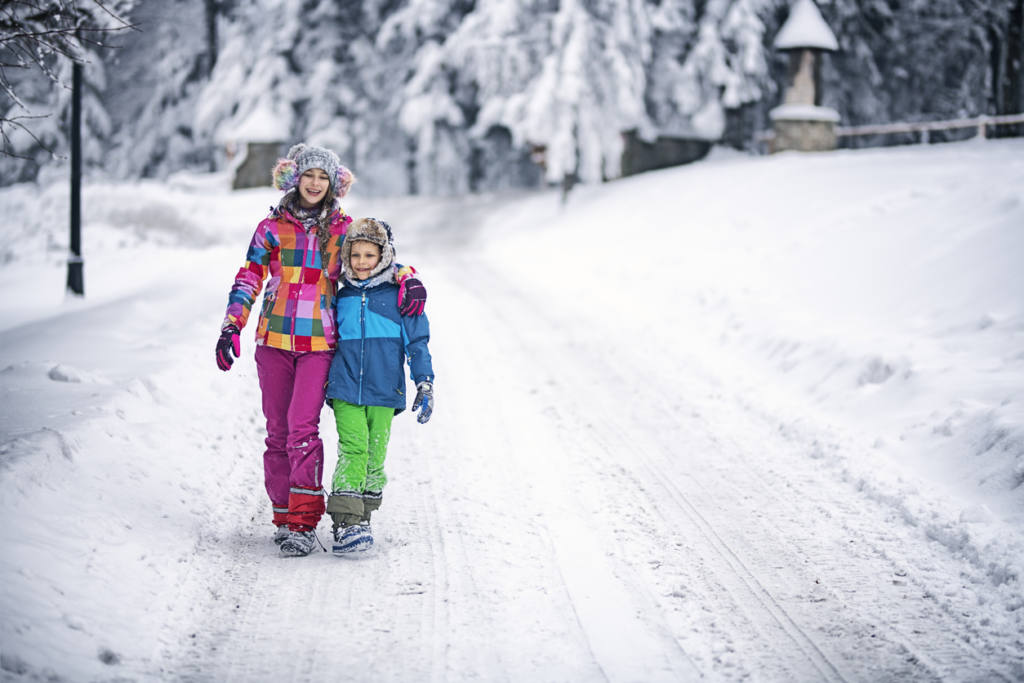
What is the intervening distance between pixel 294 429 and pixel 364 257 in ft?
3.21

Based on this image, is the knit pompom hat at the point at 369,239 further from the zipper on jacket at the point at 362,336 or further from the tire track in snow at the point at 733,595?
the tire track in snow at the point at 733,595

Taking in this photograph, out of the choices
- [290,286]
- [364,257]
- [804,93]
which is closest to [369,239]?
[364,257]

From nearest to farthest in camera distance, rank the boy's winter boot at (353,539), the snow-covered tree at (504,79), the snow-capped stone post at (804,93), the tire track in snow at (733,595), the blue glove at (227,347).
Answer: the tire track in snow at (733,595) → the blue glove at (227,347) → the boy's winter boot at (353,539) → the snow-capped stone post at (804,93) → the snow-covered tree at (504,79)

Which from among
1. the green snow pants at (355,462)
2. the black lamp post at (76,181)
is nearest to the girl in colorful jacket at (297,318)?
the green snow pants at (355,462)

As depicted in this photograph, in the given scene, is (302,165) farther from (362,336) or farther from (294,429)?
(294,429)

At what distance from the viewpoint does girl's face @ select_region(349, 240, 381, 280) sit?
Result: 4.53m

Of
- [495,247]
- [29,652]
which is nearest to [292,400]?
[29,652]

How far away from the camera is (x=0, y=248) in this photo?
18.1 metres

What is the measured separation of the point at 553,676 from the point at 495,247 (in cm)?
1709

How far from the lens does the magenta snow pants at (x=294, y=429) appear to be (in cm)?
453

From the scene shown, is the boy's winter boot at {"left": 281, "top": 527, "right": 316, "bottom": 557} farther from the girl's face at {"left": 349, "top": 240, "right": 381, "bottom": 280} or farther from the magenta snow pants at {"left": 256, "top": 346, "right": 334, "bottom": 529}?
the girl's face at {"left": 349, "top": 240, "right": 381, "bottom": 280}

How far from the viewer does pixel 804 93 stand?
20938 millimetres

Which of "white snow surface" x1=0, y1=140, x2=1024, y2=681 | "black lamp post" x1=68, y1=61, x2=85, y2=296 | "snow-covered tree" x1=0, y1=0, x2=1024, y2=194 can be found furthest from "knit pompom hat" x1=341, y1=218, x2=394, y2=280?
"snow-covered tree" x1=0, y1=0, x2=1024, y2=194

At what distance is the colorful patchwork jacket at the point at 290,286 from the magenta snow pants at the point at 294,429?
0.34ft
